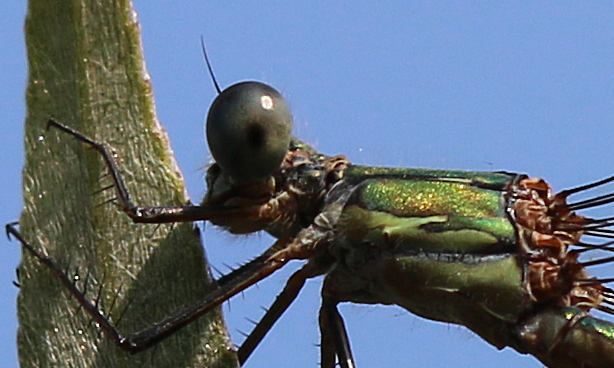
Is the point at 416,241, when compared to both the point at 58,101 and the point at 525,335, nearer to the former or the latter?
the point at 525,335

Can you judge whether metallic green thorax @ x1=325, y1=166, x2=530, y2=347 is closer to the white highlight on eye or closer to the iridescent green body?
the iridescent green body

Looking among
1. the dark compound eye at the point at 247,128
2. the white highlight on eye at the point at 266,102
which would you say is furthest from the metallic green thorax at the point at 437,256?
the white highlight on eye at the point at 266,102

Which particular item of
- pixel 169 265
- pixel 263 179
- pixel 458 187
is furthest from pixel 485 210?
pixel 169 265

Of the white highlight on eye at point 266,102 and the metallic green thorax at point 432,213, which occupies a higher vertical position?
the white highlight on eye at point 266,102

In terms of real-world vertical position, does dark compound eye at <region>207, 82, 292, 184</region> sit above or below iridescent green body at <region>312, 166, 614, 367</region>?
above

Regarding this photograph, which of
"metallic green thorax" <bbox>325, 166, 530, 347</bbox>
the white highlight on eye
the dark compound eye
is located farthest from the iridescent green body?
the white highlight on eye

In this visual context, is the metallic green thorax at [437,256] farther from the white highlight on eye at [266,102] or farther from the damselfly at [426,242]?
the white highlight on eye at [266,102]

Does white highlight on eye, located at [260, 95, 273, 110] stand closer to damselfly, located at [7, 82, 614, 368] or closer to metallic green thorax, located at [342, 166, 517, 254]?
damselfly, located at [7, 82, 614, 368]
